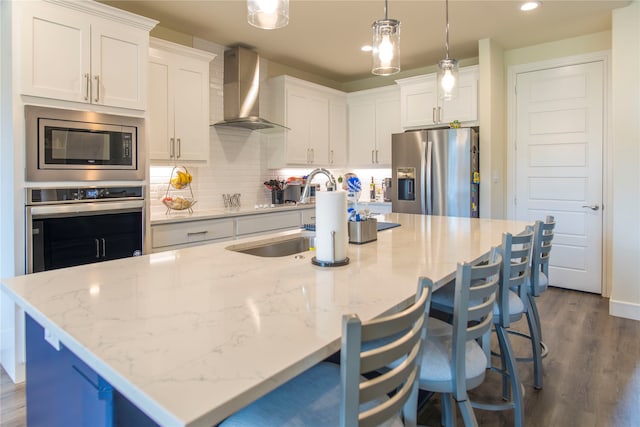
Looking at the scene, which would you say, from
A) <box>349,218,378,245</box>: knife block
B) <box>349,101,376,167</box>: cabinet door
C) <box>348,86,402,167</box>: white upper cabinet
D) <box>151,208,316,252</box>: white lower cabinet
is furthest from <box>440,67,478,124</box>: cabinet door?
<box>349,218,378,245</box>: knife block

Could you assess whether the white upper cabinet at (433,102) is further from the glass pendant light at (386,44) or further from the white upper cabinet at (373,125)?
the glass pendant light at (386,44)

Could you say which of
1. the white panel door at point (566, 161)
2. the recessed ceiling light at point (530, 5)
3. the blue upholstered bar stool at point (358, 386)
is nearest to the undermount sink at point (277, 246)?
the blue upholstered bar stool at point (358, 386)

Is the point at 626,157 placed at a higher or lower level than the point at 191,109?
lower

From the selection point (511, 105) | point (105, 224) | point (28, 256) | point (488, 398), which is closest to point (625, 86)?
point (511, 105)

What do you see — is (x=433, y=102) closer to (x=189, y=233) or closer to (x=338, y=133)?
(x=338, y=133)

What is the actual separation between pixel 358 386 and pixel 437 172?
12.8ft

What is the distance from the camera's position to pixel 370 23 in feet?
12.6

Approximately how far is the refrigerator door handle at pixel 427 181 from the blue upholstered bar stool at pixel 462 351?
121 inches

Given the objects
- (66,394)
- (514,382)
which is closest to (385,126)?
(514,382)

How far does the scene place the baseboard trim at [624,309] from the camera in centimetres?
353

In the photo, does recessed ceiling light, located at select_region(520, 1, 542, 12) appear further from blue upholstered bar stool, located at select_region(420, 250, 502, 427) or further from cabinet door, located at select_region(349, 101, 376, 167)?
blue upholstered bar stool, located at select_region(420, 250, 502, 427)

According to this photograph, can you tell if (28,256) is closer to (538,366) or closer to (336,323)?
(336,323)

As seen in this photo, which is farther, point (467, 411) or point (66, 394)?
point (467, 411)

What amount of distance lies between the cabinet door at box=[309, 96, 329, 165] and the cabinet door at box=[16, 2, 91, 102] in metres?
2.80
